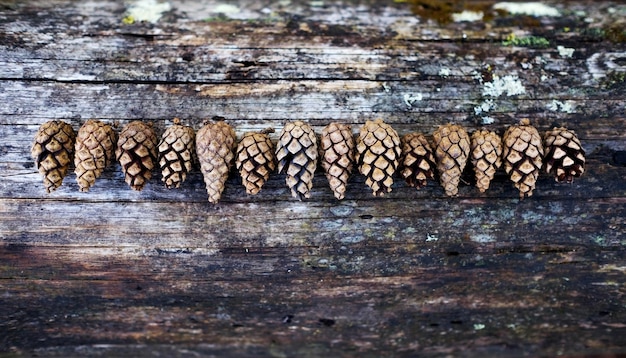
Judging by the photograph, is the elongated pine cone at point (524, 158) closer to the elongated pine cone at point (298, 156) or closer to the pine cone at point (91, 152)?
the elongated pine cone at point (298, 156)

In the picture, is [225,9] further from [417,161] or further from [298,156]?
[417,161]

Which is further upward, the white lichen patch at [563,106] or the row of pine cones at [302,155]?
the white lichen patch at [563,106]

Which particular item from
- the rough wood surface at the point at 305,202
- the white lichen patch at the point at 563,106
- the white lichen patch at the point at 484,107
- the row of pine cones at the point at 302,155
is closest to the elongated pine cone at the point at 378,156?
the row of pine cones at the point at 302,155

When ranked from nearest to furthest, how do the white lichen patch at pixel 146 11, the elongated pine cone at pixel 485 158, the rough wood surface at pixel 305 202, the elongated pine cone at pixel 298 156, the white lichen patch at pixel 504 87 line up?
the elongated pine cone at pixel 298 156
the elongated pine cone at pixel 485 158
the rough wood surface at pixel 305 202
the white lichen patch at pixel 504 87
the white lichen patch at pixel 146 11

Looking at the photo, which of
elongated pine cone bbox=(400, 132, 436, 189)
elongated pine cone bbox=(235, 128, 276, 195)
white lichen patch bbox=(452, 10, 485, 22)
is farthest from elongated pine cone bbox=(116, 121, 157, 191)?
white lichen patch bbox=(452, 10, 485, 22)

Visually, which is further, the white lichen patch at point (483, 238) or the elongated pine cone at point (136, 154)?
the white lichen patch at point (483, 238)

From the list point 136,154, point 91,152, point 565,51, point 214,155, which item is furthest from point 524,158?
point 91,152

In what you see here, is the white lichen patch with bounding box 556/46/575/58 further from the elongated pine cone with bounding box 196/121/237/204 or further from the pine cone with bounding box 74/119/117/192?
the pine cone with bounding box 74/119/117/192
